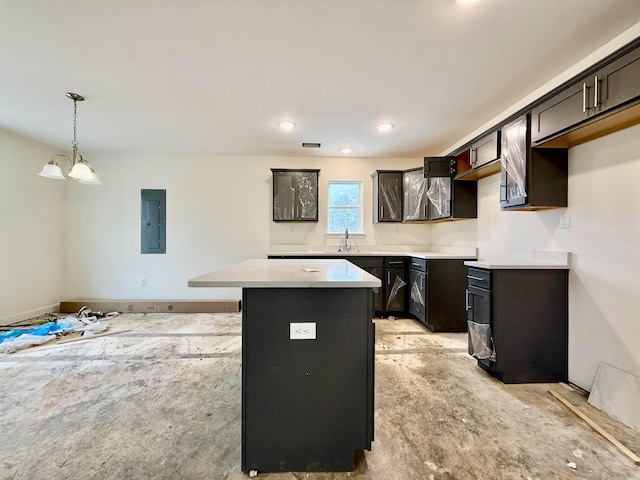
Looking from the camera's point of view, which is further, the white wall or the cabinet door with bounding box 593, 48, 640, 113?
the white wall

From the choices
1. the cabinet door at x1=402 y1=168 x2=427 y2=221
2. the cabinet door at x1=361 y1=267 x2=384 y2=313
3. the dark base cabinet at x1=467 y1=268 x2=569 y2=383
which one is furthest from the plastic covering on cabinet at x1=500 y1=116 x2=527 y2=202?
the cabinet door at x1=361 y1=267 x2=384 y2=313

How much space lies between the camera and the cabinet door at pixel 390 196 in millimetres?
4277

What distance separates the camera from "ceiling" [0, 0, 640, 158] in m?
1.62

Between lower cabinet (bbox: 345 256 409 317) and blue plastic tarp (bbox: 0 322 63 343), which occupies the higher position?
lower cabinet (bbox: 345 256 409 317)

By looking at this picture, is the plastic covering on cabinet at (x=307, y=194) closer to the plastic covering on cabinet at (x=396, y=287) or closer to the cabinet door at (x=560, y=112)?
the plastic covering on cabinet at (x=396, y=287)

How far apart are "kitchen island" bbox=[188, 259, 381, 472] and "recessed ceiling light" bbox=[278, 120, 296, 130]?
2.35 metres

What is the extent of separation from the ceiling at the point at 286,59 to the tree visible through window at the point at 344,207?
4.19ft

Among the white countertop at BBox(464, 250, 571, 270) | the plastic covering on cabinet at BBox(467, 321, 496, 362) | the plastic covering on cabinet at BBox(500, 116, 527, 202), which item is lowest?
the plastic covering on cabinet at BBox(467, 321, 496, 362)

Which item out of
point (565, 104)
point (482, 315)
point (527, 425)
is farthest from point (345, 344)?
point (565, 104)

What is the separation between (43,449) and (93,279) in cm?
365

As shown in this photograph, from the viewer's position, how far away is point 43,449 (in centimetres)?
149

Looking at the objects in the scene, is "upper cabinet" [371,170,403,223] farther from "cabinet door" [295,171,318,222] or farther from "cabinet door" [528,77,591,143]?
"cabinet door" [528,77,591,143]

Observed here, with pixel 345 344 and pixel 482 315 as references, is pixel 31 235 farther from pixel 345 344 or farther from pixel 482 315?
pixel 482 315

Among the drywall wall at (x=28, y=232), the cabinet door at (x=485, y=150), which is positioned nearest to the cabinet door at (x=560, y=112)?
the cabinet door at (x=485, y=150)
